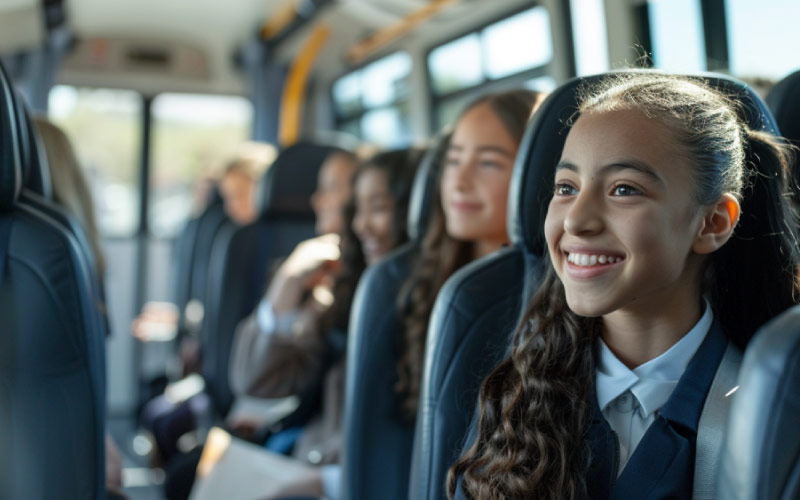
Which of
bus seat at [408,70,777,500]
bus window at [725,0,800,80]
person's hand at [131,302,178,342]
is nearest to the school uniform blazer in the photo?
bus seat at [408,70,777,500]

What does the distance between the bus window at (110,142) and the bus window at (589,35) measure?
12.7 feet

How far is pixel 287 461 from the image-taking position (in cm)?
226

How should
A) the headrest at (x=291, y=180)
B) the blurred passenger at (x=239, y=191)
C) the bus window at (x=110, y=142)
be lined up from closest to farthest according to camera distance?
the headrest at (x=291, y=180)
the blurred passenger at (x=239, y=191)
the bus window at (x=110, y=142)

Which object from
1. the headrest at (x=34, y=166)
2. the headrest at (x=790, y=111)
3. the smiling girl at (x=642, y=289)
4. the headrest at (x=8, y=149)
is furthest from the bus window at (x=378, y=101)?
the smiling girl at (x=642, y=289)

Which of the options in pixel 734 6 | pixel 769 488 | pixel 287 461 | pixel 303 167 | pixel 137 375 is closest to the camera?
pixel 769 488

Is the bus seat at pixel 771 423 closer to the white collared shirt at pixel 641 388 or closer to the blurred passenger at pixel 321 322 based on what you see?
the white collared shirt at pixel 641 388

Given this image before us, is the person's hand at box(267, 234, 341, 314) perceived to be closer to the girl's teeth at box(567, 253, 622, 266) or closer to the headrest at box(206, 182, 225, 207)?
the girl's teeth at box(567, 253, 622, 266)

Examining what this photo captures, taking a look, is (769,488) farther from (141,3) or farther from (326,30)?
(141,3)

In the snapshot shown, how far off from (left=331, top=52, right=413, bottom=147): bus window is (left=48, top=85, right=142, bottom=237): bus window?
149 centimetres

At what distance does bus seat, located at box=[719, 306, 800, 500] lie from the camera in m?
0.73

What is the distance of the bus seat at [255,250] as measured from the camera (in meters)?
3.52

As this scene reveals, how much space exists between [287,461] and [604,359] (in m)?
1.26

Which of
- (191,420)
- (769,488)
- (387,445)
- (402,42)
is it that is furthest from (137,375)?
(769,488)

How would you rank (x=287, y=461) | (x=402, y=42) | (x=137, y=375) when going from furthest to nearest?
(x=137, y=375), (x=402, y=42), (x=287, y=461)
